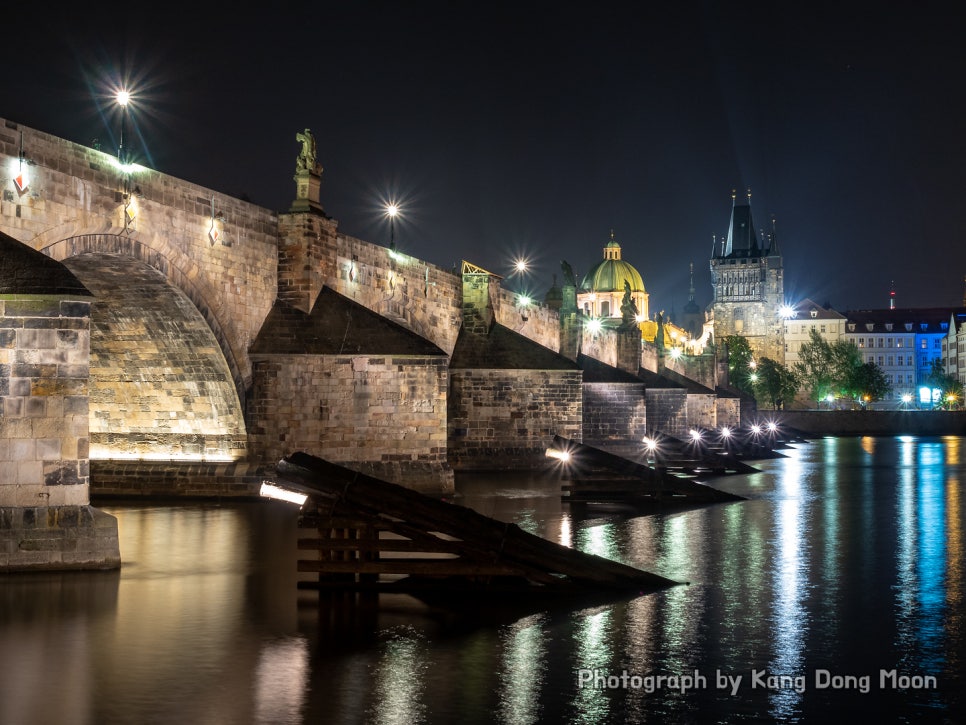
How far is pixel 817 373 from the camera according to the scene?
13250 cm

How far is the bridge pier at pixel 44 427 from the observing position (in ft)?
46.0

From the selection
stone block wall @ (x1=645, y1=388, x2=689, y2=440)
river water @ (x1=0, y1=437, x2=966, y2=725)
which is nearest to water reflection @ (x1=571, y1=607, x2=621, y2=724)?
river water @ (x1=0, y1=437, x2=966, y2=725)

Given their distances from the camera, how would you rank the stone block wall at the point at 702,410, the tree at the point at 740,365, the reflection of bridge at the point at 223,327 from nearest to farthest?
the reflection of bridge at the point at 223,327, the stone block wall at the point at 702,410, the tree at the point at 740,365

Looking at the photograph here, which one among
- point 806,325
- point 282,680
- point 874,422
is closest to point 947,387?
point 806,325

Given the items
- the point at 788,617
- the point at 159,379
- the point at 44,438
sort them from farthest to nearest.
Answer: the point at 159,379
the point at 44,438
the point at 788,617

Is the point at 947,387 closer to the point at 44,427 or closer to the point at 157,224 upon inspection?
the point at 157,224

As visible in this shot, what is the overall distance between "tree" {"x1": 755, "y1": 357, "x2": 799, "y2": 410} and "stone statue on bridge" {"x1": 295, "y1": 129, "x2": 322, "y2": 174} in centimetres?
9743

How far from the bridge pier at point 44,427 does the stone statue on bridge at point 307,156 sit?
1358 centimetres

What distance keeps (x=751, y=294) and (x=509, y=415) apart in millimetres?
129237

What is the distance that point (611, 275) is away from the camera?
134750mm

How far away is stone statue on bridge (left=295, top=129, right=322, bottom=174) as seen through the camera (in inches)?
1088

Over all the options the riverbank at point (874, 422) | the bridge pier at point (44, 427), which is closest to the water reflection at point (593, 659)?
the bridge pier at point (44, 427)

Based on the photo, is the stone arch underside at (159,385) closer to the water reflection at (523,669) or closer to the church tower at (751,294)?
the water reflection at (523,669)

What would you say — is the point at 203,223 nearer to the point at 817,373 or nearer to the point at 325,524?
the point at 325,524
